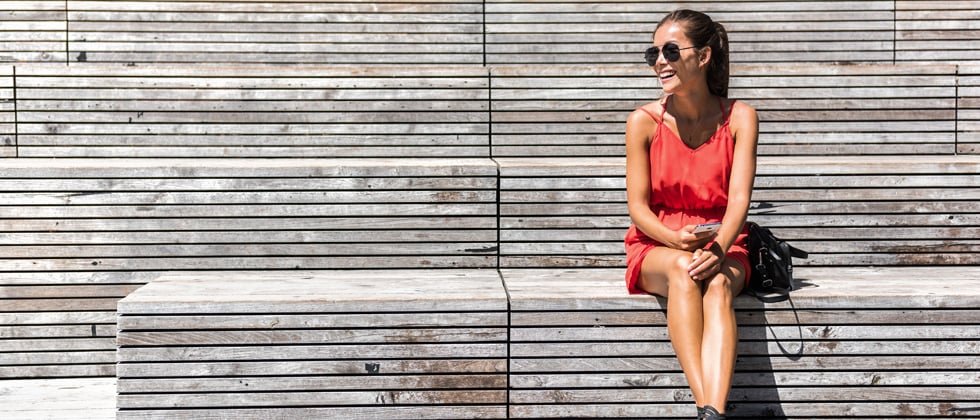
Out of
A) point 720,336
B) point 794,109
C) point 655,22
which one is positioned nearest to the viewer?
point 720,336

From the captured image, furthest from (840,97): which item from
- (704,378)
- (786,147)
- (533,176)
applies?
(704,378)

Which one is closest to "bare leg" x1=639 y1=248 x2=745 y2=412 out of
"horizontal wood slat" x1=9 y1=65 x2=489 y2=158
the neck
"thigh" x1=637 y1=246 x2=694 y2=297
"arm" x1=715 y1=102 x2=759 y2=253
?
"thigh" x1=637 y1=246 x2=694 y2=297

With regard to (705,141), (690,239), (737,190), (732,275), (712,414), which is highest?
(705,141)

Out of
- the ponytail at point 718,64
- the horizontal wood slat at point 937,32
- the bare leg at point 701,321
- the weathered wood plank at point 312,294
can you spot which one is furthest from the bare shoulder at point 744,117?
the horizontal wood slat at point 937,32

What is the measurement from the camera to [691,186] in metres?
3.81

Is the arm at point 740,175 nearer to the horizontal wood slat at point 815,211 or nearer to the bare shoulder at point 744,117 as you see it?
the bare shoulder at point 744,117

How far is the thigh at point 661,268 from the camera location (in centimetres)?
354

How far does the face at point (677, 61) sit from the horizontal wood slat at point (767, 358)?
760mm

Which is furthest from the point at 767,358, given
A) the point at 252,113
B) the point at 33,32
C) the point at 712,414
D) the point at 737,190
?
the point at 33,32

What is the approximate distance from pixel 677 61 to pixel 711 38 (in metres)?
0.15

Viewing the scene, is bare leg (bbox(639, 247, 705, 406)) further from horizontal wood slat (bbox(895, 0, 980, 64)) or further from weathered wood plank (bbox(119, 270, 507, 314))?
horizontal wood slat (bbox(895, 0, 980, 64))

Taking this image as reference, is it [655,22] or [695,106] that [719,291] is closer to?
[695,106]

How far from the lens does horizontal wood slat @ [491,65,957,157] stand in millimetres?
5145

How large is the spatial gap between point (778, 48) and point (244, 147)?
2.90 metres
